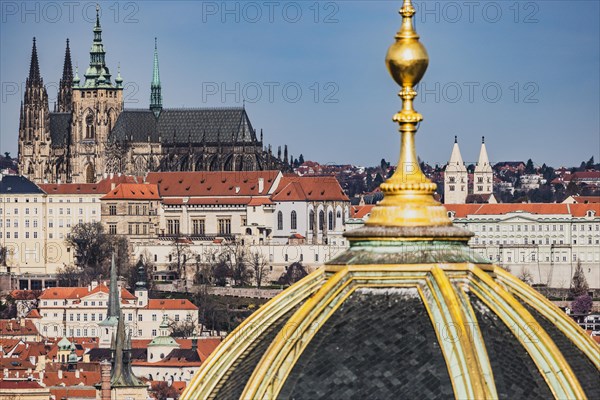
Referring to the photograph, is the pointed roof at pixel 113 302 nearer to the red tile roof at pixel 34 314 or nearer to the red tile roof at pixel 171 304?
the red tile roof at pixel 171 304

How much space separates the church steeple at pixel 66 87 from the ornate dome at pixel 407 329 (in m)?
118

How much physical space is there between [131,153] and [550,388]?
11656cm

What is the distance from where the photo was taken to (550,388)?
7.74 metres

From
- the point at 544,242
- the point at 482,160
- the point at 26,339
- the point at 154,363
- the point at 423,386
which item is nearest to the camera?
the point at 423,386

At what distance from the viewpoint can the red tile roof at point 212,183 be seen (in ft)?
382

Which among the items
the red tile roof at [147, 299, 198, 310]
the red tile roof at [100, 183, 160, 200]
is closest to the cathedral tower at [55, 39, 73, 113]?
the red tile roof at [100, 183, 160, 200]

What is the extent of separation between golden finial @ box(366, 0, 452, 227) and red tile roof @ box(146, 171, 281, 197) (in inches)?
4240

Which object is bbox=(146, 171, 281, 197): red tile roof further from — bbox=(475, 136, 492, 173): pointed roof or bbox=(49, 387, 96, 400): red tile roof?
bbox=(49, 387, 96, 400): red tile roof

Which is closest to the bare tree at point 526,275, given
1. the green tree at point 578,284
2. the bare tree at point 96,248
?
the green tree at point 578,284

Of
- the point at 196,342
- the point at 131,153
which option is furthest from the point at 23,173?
the point at 196,342

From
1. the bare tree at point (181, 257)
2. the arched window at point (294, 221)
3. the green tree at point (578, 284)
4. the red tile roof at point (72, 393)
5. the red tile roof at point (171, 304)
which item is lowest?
the red tile roof at point (72, 393)

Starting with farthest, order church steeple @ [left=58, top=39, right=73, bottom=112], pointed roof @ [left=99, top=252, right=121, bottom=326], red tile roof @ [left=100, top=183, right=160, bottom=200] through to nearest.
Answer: church steeple @ [left=58, top=39, right=73, bottom=112] → red tile roof @ [left=100, top=183, right=160, bottom=200] → pointed roof @ [left=99, top=252, right=121, bottom=326]

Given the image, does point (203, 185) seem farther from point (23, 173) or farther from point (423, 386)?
point (423, 386)

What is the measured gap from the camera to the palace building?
400 ft
